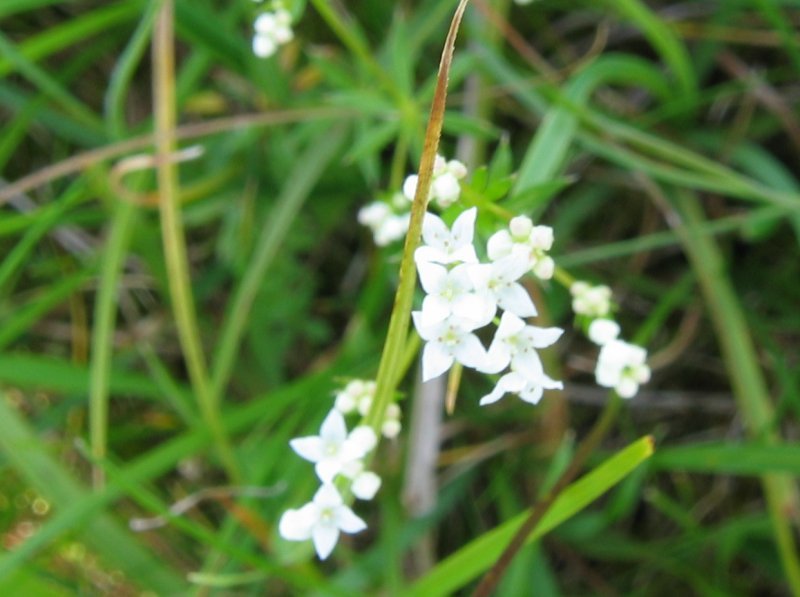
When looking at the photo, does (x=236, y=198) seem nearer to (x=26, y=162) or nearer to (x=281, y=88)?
(x=281, y=88)

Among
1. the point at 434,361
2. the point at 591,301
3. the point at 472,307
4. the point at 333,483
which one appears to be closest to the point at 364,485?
the point at 333,483

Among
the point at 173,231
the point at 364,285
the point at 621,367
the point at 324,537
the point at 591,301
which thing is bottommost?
the point at 324,537

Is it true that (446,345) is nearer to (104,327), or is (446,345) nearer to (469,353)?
(469,353)

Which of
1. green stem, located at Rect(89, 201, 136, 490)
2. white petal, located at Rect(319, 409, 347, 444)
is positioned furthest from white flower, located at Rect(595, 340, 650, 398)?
green stem, located at Rect(89, 201, 136, 490)

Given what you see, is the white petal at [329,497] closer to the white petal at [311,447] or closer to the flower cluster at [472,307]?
the white petal at [311,447]

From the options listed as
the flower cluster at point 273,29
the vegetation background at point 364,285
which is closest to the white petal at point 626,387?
the vegetation background at point 364,285

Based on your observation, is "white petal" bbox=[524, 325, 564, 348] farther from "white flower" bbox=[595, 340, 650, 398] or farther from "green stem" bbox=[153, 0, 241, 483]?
"green stem" bbox=[153, 0, 241, 483]

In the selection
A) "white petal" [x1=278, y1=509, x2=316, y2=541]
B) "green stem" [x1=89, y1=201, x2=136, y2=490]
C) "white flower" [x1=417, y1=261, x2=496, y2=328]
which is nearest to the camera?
"white flower" [x1=417, y1=261, x2=496, y2=328]
